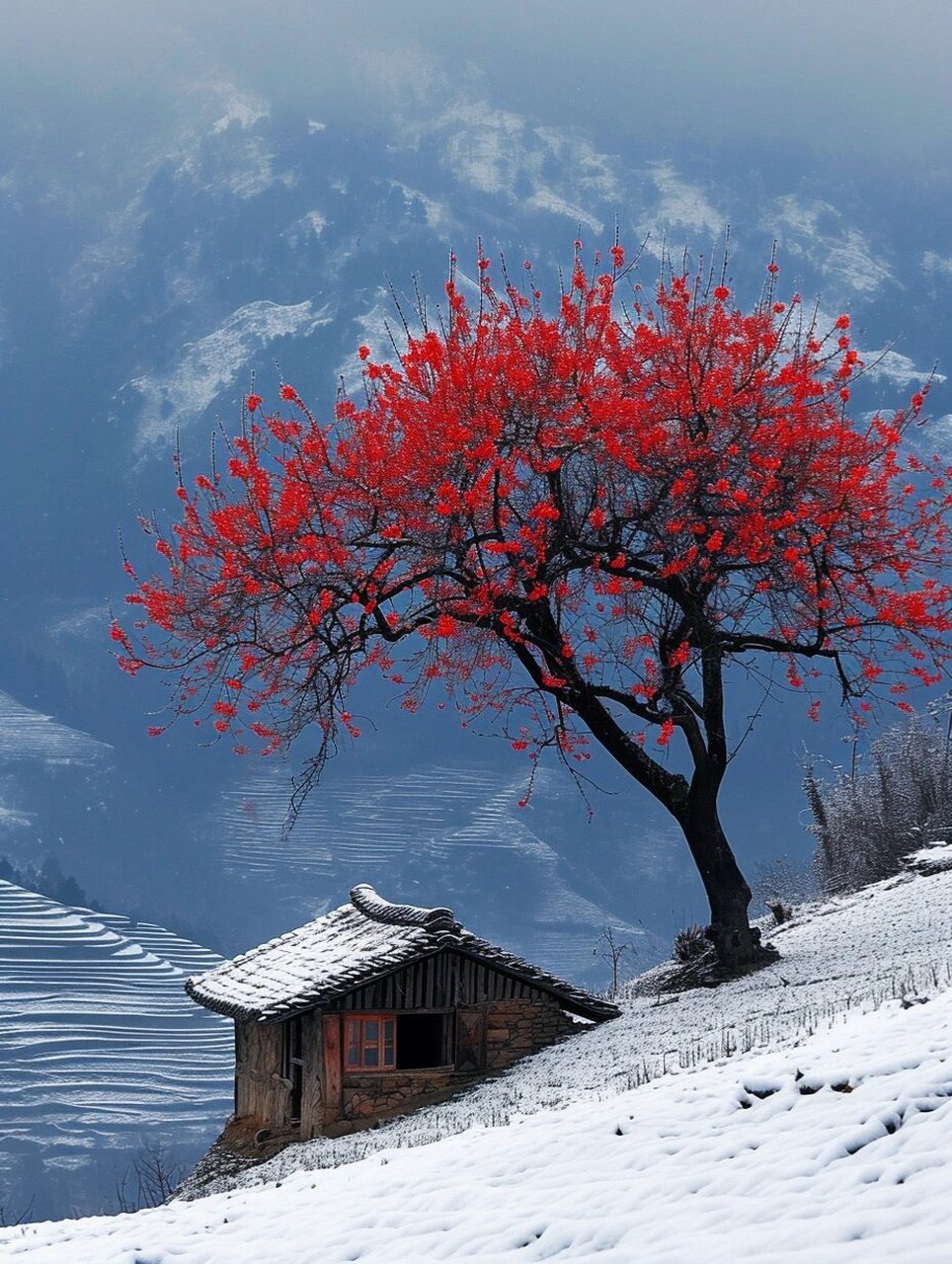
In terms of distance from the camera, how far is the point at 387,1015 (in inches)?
1028

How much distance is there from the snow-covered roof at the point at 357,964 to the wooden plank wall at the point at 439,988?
0.23m

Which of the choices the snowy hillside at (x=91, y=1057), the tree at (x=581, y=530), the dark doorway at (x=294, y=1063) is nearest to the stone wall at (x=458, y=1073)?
the dark doorway at (x=294, y=1063)

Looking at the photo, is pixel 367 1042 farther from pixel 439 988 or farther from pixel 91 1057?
pixel 91 1057

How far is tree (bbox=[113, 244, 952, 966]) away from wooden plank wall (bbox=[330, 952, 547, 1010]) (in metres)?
4.63

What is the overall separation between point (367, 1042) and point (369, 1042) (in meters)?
0.04

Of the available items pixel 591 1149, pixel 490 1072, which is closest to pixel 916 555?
pixel 490 1072

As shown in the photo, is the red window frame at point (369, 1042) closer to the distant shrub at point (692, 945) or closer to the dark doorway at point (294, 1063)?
the dark doorway at point (294, 1063)

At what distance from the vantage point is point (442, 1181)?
12070mm

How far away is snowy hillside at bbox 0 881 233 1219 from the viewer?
444 ft

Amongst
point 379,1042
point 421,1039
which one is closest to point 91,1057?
point 421,1039

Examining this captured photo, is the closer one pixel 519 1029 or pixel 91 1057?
pixel 519 1029

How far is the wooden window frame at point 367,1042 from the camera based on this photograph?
25.6 meters

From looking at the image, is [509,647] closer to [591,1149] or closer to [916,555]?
[916,555]

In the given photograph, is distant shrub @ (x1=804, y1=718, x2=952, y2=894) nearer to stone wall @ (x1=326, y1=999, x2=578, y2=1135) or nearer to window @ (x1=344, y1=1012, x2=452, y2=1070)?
stone wall @ (x1=326, y1=999, x2=578, y2=1135)
